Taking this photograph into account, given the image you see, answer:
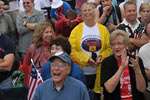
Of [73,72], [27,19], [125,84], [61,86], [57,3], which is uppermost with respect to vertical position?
[57,3]

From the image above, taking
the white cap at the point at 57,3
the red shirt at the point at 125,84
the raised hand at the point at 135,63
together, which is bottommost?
the red shirt at the point at 125,84

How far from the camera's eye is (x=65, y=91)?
3730mm

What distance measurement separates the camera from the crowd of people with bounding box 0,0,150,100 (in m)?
3.83

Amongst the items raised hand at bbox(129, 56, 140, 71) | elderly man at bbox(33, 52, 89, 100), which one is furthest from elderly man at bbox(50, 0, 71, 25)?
elderly man at bbox(33, 52, 89, 100)

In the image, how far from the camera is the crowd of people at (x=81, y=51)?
151 inches

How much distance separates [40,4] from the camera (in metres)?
8.93

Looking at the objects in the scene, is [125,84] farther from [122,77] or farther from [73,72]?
[73,72]

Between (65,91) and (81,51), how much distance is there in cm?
226

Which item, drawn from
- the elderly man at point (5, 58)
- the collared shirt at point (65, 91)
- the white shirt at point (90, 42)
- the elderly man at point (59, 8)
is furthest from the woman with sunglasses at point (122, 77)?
the elderly man at point (59, 8)

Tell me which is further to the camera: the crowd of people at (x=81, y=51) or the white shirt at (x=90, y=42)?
the white shirt at (x=90, y=42)

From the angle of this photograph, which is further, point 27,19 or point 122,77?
point 27,19

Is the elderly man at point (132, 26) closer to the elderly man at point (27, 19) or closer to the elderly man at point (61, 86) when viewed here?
the elderly man at point (27, 19)

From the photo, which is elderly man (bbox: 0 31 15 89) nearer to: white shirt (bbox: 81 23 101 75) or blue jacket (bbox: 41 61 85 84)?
blue jacket (bbox: 41 61 85 84)

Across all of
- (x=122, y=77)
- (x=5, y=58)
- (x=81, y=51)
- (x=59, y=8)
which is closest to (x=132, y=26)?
(x=81, y=51)
